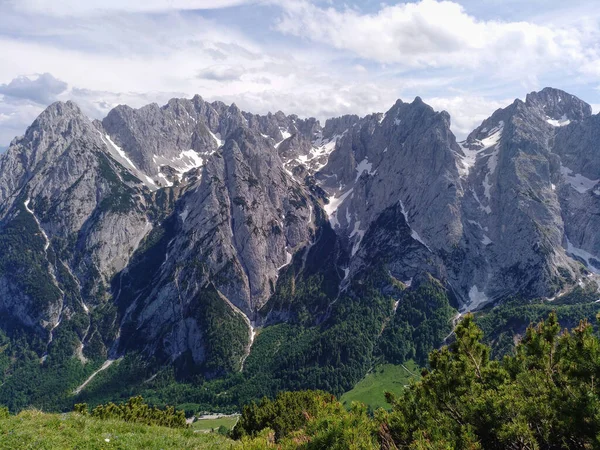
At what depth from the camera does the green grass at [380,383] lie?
560 feet

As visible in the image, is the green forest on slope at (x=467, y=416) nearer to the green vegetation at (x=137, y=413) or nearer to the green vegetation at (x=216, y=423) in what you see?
the green vegetation at (x=137, y=413)

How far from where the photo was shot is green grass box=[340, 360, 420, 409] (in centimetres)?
17062

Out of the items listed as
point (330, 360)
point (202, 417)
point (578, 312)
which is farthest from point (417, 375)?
point (202, 417)

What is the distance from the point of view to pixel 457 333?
28609mm

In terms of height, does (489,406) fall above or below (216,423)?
above

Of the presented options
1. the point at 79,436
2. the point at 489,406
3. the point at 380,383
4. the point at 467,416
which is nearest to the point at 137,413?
the point at 79,436

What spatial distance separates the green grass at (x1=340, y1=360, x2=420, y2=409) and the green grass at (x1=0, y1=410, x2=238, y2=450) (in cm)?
14939

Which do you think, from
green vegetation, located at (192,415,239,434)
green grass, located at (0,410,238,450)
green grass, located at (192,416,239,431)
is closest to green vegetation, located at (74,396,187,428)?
green grass, located at (0,410,238,450)

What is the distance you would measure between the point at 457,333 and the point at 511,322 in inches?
7405

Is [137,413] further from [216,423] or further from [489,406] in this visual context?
[216,423]

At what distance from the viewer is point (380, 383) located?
18212 centimetres

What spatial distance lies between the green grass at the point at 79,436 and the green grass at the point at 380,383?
149m

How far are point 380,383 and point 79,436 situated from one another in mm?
173925

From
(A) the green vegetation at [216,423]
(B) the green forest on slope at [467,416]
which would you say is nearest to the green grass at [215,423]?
(A) the green vegetation at [216,423]
